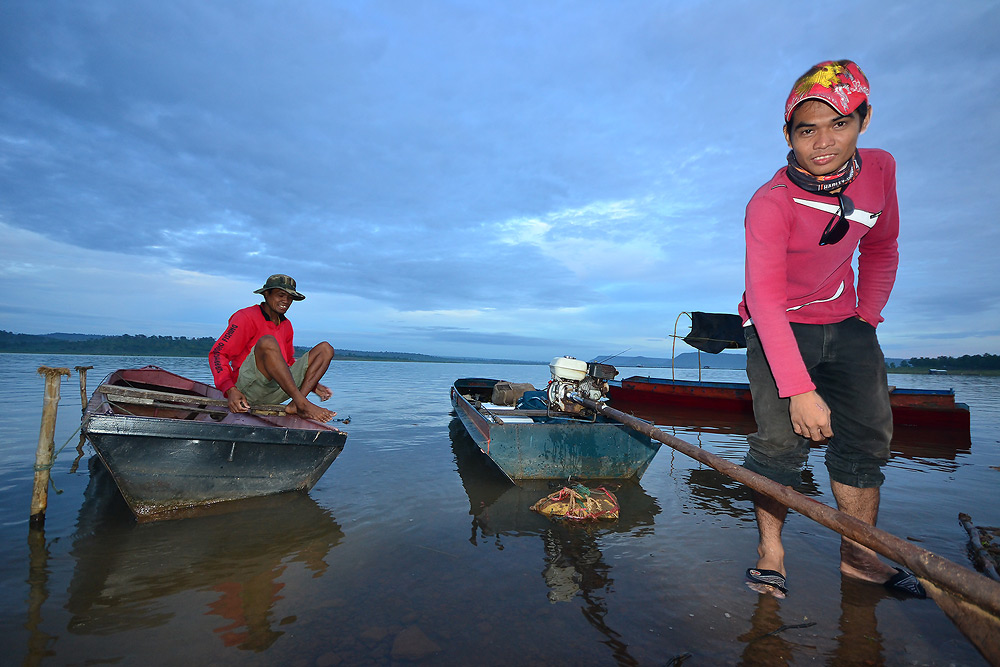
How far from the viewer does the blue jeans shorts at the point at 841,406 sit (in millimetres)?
2594

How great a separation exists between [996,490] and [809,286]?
7238 millimetres

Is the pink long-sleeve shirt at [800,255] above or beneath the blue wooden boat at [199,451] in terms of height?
above

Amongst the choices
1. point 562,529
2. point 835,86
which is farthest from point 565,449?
point 835,86

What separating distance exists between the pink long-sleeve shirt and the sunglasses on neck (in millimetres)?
25

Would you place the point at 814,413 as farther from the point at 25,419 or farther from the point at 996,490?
the point at 25,419

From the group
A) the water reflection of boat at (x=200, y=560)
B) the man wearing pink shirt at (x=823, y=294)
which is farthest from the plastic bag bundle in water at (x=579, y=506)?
the water reflection of boat at (x=200, y=560)

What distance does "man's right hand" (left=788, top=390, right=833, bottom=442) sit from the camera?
7.32ft

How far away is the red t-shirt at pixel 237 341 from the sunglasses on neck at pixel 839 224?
19.5ft

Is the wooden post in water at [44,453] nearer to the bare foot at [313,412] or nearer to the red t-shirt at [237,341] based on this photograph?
the red t-shirt at [237,341]

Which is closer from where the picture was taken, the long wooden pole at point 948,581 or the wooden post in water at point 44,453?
the long wooden pole at point 948,581

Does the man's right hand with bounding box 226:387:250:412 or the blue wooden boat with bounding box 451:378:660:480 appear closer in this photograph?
the man's right hand with bounding box 226:387:250:412

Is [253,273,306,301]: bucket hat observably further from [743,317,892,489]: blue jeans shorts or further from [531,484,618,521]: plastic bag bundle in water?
[743,317,892,489]: blue jeans shorts

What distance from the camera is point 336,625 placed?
110 inches

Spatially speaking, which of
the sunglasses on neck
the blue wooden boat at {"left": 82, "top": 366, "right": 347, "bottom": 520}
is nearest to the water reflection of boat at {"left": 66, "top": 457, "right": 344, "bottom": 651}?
the blue wooden boat at {"left": 82, "top": 366, "right": 347, "bottom": 520}
